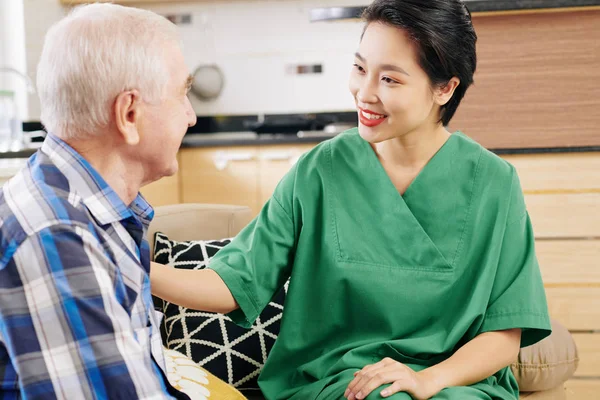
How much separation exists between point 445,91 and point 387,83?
0.14 meters

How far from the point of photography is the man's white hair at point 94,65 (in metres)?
0.95

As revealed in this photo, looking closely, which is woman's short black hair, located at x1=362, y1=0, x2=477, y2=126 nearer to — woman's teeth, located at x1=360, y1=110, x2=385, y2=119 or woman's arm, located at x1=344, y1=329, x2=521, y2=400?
woman's teeth, located at x1=360, y1=110, x2=385, y2=119

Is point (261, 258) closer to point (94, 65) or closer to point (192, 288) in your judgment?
point (192, 288)

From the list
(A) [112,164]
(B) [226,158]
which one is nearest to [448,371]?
(A) [112,164]

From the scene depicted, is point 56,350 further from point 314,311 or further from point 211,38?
point 211,38

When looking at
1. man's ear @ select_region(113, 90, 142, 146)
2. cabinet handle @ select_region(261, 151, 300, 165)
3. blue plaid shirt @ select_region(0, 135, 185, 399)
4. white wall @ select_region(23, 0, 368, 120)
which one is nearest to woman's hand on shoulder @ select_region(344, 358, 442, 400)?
blue plaid shirt @ select_region(0, 135, 185, 399)

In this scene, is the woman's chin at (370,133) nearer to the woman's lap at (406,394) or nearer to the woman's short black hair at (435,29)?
the woman's short black hair at (435,29)

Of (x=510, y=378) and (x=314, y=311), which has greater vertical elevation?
(x=314, y=311)

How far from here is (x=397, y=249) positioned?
1478mm

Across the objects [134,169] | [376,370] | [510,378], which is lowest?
[510,378]

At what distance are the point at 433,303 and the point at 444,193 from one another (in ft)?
0.70

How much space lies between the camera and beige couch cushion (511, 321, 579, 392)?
177cm

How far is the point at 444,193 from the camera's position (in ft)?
4.96

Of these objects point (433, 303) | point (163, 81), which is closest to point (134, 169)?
point (163, 81)
